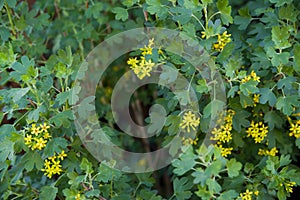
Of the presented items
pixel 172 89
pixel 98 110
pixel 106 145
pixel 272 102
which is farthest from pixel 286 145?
pixel 98 110

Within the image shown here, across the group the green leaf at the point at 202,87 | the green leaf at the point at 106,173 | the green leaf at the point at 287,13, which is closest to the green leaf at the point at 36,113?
the green leaf at the point at 106,173

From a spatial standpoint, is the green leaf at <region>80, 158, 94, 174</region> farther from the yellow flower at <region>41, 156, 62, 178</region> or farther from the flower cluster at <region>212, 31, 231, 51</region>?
the flower cluster at <region>212, 31, 231, 51</region>

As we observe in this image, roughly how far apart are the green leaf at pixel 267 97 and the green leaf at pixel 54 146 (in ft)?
1.98

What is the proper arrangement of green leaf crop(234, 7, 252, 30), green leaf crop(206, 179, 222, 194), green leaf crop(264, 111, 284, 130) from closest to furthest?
green leaf crop(206, 179, 222, 194) < green leaf crop(264, 111, 284, 130) < green leaf crop(234, 7, 252, 30)

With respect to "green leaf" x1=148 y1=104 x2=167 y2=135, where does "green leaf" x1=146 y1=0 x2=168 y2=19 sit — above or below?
above

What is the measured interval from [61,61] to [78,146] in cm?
28

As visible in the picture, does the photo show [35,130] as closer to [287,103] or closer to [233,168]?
[233,168]

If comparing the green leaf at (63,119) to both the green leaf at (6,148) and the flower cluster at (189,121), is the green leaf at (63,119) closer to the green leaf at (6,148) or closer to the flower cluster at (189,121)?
the green leaf at (6,148)

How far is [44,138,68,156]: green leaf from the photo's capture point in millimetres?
1583

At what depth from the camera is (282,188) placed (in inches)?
61.2

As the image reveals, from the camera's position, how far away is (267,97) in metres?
1.61

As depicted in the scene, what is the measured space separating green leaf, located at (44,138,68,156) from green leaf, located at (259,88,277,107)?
60 cm

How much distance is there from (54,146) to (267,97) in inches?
25.5

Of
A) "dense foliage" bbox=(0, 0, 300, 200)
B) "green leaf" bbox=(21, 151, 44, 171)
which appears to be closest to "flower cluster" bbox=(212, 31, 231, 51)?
"dense foliage" bbox=(0, 0, 300, 200)
